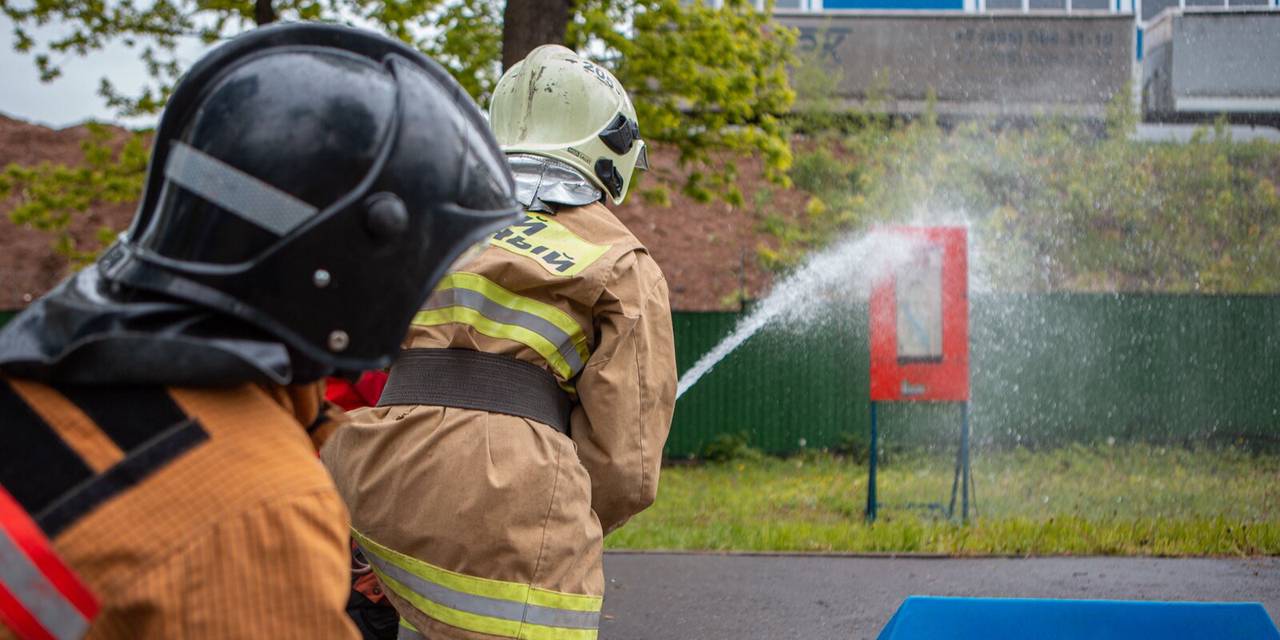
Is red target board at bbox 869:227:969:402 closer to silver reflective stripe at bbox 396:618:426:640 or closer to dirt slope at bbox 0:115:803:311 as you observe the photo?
silver reflective stripe at bbox 396:618:426:640

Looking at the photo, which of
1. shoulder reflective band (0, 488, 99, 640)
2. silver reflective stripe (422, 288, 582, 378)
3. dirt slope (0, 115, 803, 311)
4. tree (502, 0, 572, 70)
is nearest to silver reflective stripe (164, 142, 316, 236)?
shoulder reflective band (0, 488, 99, 640)

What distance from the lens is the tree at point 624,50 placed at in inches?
480

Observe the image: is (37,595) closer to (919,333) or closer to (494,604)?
(494,604)

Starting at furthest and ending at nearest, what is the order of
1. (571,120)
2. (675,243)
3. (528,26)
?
1. (675,243)
2. (528,26)
3. (571,120)

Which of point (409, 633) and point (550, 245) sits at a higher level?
point (550, 245)

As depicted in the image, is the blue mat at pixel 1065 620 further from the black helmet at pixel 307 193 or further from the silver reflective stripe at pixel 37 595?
the silver reflective stripe at pixel 37 595

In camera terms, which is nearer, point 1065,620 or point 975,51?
point 1065,620

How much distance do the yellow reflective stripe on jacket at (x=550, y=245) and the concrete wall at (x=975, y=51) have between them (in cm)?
1910

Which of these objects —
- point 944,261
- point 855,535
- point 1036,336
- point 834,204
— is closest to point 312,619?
point 855,535

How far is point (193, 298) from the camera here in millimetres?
1209

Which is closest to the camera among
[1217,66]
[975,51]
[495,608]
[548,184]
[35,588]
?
[35,588]

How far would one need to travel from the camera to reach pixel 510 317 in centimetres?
256

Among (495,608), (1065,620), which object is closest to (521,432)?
(495,608)

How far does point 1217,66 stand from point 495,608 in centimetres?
1706
